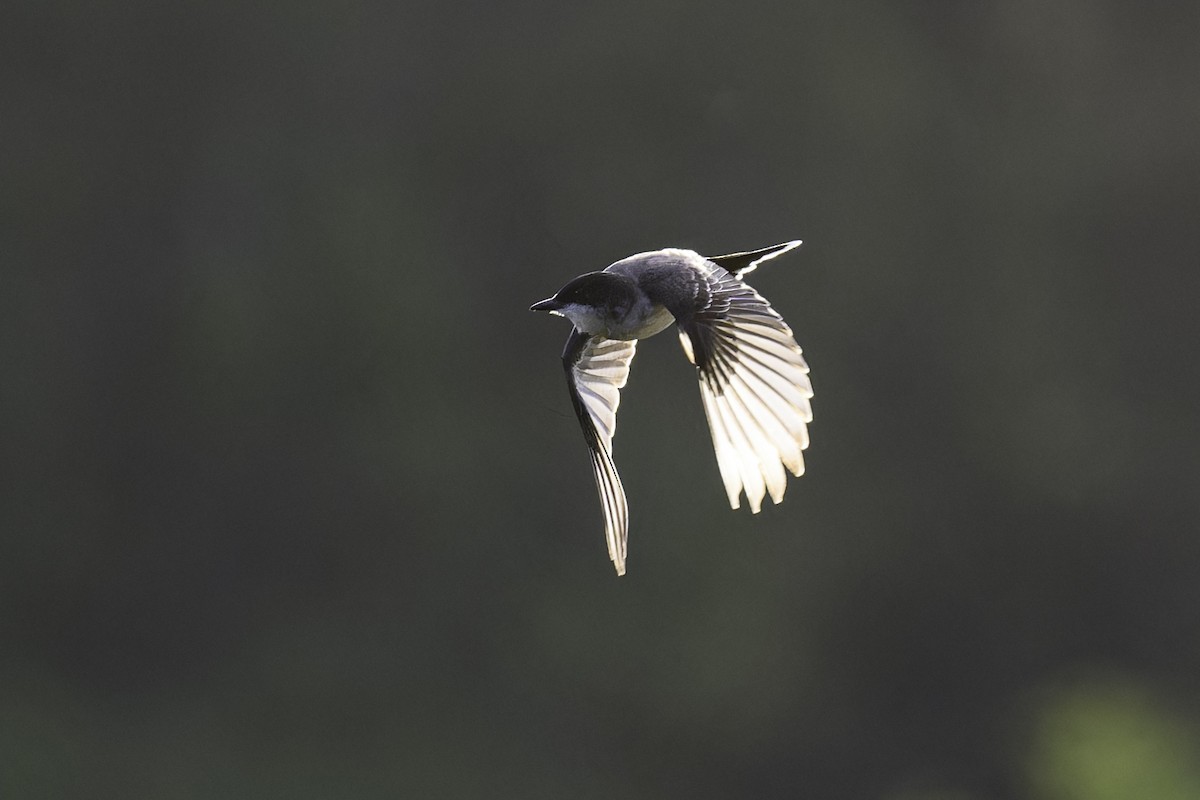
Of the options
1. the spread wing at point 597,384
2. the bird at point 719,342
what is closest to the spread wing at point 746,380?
the bird at point 719,342

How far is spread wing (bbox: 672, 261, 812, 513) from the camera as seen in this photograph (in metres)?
1.03

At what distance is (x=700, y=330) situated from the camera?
3.77ft

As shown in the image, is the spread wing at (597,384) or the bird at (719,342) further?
Result: the spread wing at (597,384)

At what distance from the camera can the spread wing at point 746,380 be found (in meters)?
1.03

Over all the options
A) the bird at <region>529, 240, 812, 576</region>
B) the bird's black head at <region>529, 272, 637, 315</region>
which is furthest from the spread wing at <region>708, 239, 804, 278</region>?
the bird's black head at <region>529, 272, 637, 315</region>

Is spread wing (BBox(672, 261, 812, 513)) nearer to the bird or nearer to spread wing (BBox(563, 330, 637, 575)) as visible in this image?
the bird

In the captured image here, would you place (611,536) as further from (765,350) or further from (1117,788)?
(1117,788)

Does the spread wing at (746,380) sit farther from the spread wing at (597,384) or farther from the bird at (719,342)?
the spread wing at (597,384)

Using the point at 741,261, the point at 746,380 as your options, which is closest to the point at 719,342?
the point at 746,380

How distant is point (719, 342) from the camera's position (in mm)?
1165

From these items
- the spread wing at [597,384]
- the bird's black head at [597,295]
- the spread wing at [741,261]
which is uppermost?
the bird's black head at [597,295]

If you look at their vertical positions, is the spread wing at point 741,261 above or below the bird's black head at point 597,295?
below

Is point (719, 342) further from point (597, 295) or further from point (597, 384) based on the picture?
point (597, 384)

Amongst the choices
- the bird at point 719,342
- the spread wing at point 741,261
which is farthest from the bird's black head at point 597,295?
the spread wing at point 741,261
